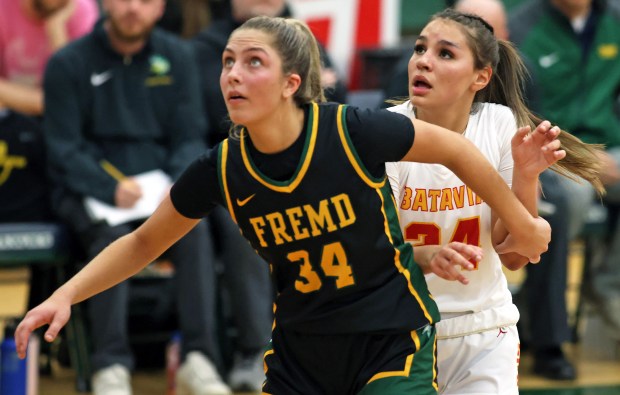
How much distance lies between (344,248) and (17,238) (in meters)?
3.26

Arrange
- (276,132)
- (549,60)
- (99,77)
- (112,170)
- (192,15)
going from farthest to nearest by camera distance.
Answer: (192,15) < (549,60) < (99,77) < (112,170) < (276,132)

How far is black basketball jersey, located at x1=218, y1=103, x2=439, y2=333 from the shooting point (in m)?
3.41

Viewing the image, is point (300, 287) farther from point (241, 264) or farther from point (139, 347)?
point (139, 347)

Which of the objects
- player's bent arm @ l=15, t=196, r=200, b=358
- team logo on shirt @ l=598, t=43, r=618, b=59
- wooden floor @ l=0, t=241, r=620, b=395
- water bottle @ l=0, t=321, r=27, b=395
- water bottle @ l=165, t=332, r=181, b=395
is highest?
team logo on shirt @ l=598, t=43, r=618, b=59

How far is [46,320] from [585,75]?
4553 millimetres

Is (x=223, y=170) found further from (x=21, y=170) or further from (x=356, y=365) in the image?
(x=21, y=170)

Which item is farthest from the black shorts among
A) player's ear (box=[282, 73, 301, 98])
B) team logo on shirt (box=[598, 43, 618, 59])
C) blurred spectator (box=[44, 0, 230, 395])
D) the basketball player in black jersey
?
team logo on shirt (box=[598, 43, 618, 59])

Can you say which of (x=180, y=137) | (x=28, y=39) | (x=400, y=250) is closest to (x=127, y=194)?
(x=180, y=137)

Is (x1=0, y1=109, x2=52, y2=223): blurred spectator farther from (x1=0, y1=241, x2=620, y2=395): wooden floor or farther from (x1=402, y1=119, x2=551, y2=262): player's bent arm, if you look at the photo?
(x1=402, y1=119, x2=551, y2=262): player's bent arm

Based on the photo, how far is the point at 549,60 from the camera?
23.5 feet

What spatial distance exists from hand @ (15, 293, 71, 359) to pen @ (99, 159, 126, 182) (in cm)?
273

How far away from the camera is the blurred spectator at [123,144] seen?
6.06 metres

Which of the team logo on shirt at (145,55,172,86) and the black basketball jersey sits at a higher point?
the team logo on shirt at (145,55,172,86)

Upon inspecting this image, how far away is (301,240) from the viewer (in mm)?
3438
